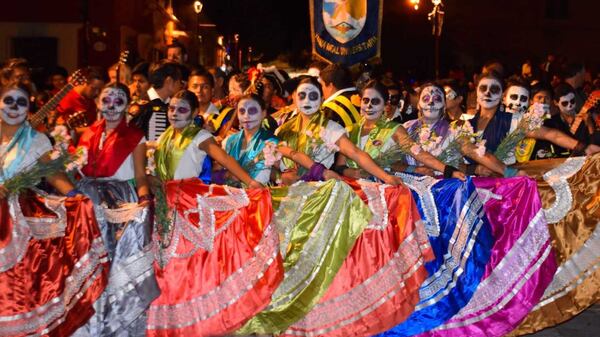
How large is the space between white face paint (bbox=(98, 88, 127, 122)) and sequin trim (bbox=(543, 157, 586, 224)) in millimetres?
3017

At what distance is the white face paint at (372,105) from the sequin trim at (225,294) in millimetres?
1575

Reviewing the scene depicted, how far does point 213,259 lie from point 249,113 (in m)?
1.26

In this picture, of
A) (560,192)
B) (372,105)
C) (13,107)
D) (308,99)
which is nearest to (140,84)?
(308,99)

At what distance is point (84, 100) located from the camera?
9734mm

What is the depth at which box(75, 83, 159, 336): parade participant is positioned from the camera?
644 centimetres

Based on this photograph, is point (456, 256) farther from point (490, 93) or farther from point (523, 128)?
point (490, 93)

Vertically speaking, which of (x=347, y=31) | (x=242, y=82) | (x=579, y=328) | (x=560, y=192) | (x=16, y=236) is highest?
(x=347, y=31)

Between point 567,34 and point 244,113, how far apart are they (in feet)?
120

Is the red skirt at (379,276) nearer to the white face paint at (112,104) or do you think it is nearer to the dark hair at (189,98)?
the dark hair at (189,98)

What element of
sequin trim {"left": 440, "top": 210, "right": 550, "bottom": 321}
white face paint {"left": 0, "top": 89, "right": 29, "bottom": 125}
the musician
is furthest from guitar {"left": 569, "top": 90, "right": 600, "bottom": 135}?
white face paint {"left": 0, "top": 89, "right": 29, "bottom": 125}

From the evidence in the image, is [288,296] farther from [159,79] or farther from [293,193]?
[159,79]

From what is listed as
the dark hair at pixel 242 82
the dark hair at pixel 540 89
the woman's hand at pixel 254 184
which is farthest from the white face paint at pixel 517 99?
the dark hair at pixel 242 82

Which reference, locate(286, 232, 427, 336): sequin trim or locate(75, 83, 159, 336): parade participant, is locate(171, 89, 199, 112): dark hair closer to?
locate(75, 83, 159, 336): parade participant

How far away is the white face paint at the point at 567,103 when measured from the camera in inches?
355
